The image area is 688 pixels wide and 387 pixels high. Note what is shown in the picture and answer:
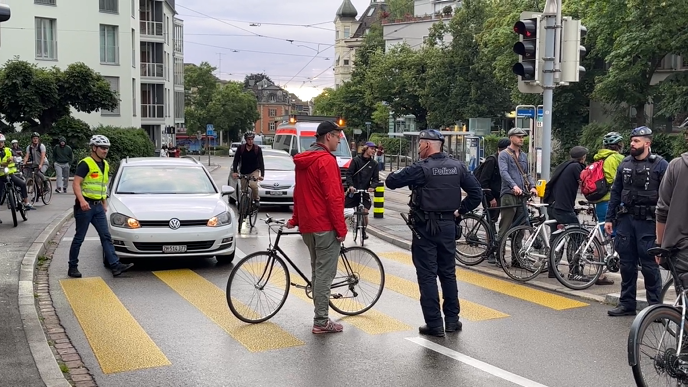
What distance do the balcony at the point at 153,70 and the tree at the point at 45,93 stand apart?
78.8 ft

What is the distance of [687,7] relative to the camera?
29.2m

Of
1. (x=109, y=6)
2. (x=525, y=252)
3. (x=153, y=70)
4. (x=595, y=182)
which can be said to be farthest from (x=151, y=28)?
(x=595, y=182)

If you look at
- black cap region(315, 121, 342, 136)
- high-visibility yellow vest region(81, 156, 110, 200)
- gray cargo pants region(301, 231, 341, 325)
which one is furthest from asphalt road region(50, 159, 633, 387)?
black cap region(315, 121, 342, 136)

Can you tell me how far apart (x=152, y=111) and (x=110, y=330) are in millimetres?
53527

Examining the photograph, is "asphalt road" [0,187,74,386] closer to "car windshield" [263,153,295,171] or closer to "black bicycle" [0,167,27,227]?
"black bicycle" [0,167,27,227]

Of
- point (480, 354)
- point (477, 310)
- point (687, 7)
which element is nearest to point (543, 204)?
point (477, 310)

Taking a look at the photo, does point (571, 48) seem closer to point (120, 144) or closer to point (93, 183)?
point (93, 183)

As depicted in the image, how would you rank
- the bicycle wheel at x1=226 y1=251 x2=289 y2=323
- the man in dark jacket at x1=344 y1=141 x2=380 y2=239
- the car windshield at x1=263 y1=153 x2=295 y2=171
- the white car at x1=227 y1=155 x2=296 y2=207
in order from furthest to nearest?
the car windshield at x1=263 y1=153 x2=295 y2=171
the white car at x1=227 y1=155 x2=296 y2=207
the man in dark jacket at x1=344 y1=141 x2=380 y2=239
the bicycle wheel at x1=226 y1=251 x2=289 y2=323

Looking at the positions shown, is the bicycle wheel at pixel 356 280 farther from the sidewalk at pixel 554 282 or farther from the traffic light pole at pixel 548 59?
the traffic light pole at pixel 548 59

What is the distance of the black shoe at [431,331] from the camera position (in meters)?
7.03

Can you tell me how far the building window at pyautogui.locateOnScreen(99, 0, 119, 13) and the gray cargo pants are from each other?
43.8 metres

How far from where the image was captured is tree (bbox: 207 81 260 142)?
103375 mm

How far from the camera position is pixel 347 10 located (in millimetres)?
125938

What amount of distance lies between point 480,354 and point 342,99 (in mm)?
68371
